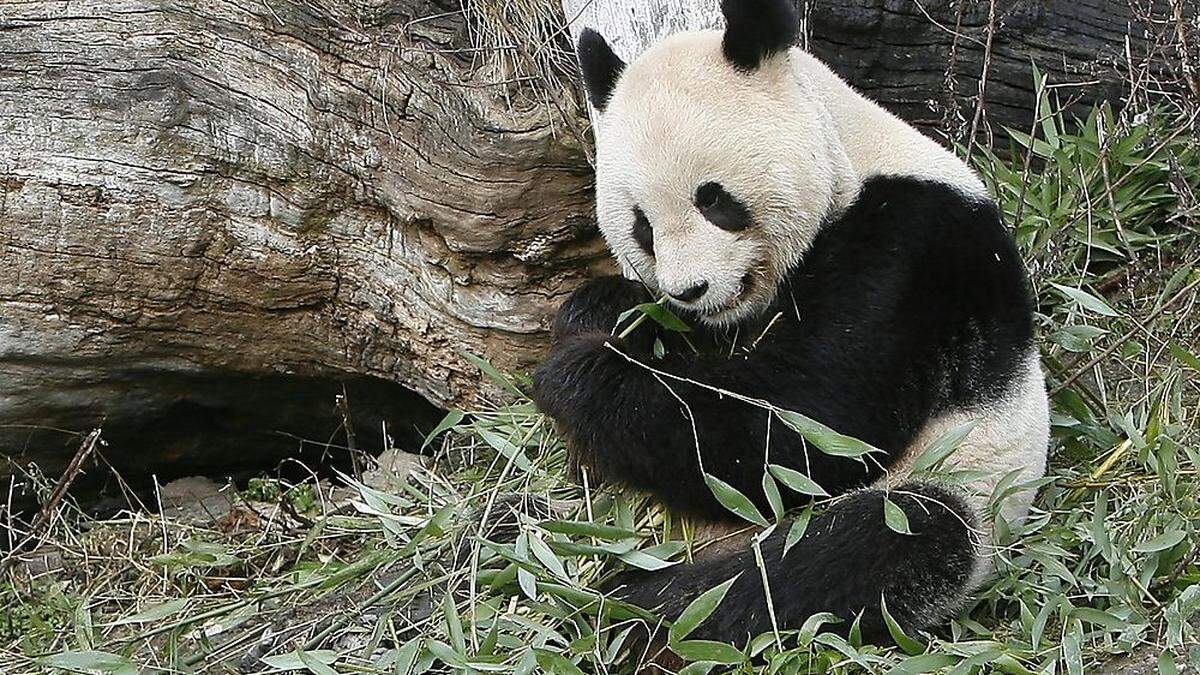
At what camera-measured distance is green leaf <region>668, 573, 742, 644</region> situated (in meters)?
3.30

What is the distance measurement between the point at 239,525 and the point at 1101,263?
339cm

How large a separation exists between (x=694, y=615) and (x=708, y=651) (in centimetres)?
10

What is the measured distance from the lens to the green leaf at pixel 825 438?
330 cm

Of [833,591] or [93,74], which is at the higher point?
[93,74]

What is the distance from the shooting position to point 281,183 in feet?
15.7

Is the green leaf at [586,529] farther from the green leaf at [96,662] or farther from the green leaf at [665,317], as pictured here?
the green leaf at [96,662]

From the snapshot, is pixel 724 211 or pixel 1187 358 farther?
pixel 1187 358

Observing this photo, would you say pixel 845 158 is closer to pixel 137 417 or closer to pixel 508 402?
pixel 508 402

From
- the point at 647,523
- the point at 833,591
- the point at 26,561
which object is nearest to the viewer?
the point at 833,591

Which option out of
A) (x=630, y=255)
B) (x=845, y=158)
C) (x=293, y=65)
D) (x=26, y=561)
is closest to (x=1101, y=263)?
(x=845, y=158)

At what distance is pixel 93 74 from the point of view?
4688 mm

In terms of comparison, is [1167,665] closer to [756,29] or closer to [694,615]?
[694,615]

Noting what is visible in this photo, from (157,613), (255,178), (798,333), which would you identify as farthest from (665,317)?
(255,178)

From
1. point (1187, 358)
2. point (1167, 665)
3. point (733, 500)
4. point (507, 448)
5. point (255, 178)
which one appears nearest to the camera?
point (1167, 665)
